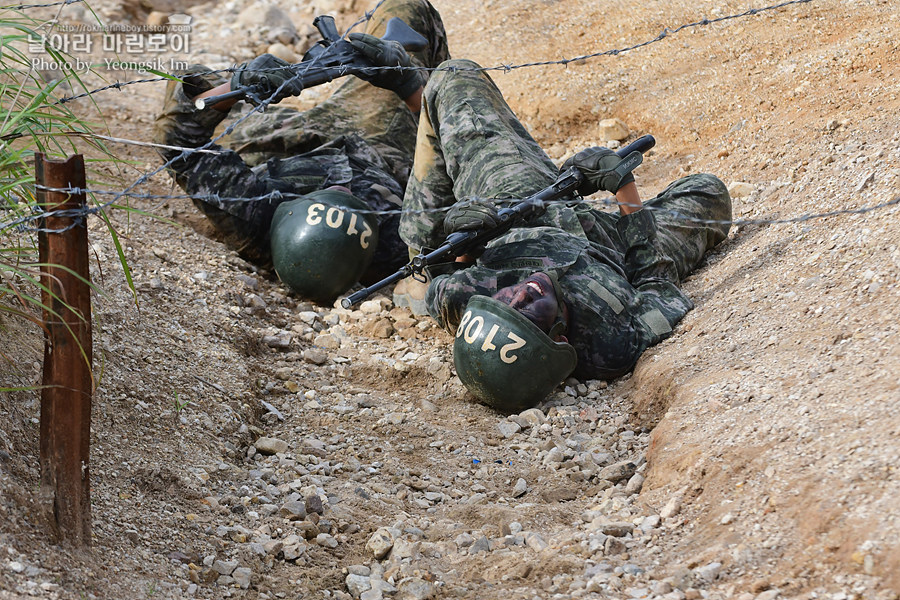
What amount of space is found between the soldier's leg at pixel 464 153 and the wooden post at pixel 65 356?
2.27 metres

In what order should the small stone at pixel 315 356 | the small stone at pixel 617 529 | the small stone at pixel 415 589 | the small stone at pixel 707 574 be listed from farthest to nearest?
the small stone at pixel 315 356 → the small stone at pixel 617 529 → the small stone at pixel 415 589 → the small stone at pixel 707 574

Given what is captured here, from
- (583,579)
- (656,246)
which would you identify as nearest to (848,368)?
(583,579)

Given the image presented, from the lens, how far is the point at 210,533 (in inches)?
101

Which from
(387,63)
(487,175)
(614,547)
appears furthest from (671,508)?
(387,63)

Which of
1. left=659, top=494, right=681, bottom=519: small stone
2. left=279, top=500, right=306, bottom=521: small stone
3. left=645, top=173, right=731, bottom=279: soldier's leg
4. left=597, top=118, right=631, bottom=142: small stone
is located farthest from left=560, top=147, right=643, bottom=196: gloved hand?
left=597, top=118, right=631, bottom=142: small stone

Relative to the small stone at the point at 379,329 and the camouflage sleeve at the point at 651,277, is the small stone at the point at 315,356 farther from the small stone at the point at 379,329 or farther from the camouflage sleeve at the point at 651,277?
the camouflage sleeve at the point at 651,277

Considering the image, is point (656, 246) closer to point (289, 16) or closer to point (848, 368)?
point (848, 368)

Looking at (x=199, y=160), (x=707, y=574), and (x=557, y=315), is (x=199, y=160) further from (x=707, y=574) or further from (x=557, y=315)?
(x=707, y=574)

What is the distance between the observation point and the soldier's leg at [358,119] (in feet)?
17.7

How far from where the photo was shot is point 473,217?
3.75m

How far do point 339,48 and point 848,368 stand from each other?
2941mm

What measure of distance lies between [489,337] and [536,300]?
0.25 meters

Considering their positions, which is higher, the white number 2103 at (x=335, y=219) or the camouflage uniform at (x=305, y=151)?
the camouflage uniform at (x=305, y=151)

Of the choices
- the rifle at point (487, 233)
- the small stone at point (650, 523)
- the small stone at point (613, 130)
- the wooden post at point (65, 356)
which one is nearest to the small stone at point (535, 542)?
the small stone at point (650, 523)
